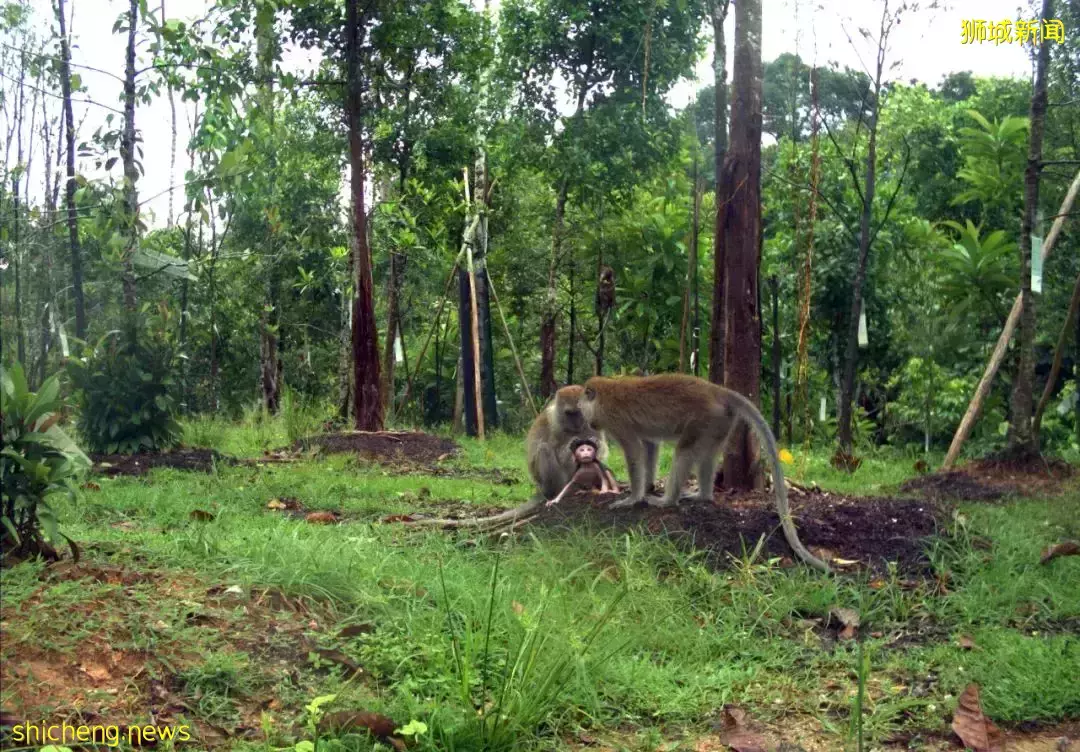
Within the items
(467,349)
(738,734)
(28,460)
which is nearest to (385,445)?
(467,349)

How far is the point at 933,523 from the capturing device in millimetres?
6906

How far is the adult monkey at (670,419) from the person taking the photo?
7.05 meters

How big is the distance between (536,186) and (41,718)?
16081 mm

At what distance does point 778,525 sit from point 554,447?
6.24 feet

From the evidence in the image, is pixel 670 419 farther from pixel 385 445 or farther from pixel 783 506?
pixel 385 445

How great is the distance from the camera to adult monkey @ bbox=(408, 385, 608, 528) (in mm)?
7395

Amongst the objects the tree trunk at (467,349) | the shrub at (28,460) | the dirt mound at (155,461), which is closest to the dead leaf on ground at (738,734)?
the shrub at (28,460)

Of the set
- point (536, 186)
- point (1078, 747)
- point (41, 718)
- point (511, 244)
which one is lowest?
point (1078, 747)

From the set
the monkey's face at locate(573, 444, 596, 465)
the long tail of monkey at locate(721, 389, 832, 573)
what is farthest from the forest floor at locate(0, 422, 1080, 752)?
the monkey's face at locate(573, 444, 596, 465)

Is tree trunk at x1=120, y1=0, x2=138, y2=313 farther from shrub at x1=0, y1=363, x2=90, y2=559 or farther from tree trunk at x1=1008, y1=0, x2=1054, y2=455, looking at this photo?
tree trunk at x1=1008, y1=0, x2=1054, y2=455

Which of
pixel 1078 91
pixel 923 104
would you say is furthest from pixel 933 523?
pixel 923 104

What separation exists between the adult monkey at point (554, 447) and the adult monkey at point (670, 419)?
0.34 ft

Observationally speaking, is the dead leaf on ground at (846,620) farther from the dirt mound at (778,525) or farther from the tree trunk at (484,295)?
the tree trunk at (484,295)

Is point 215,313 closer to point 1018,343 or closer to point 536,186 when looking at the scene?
point 536,186
